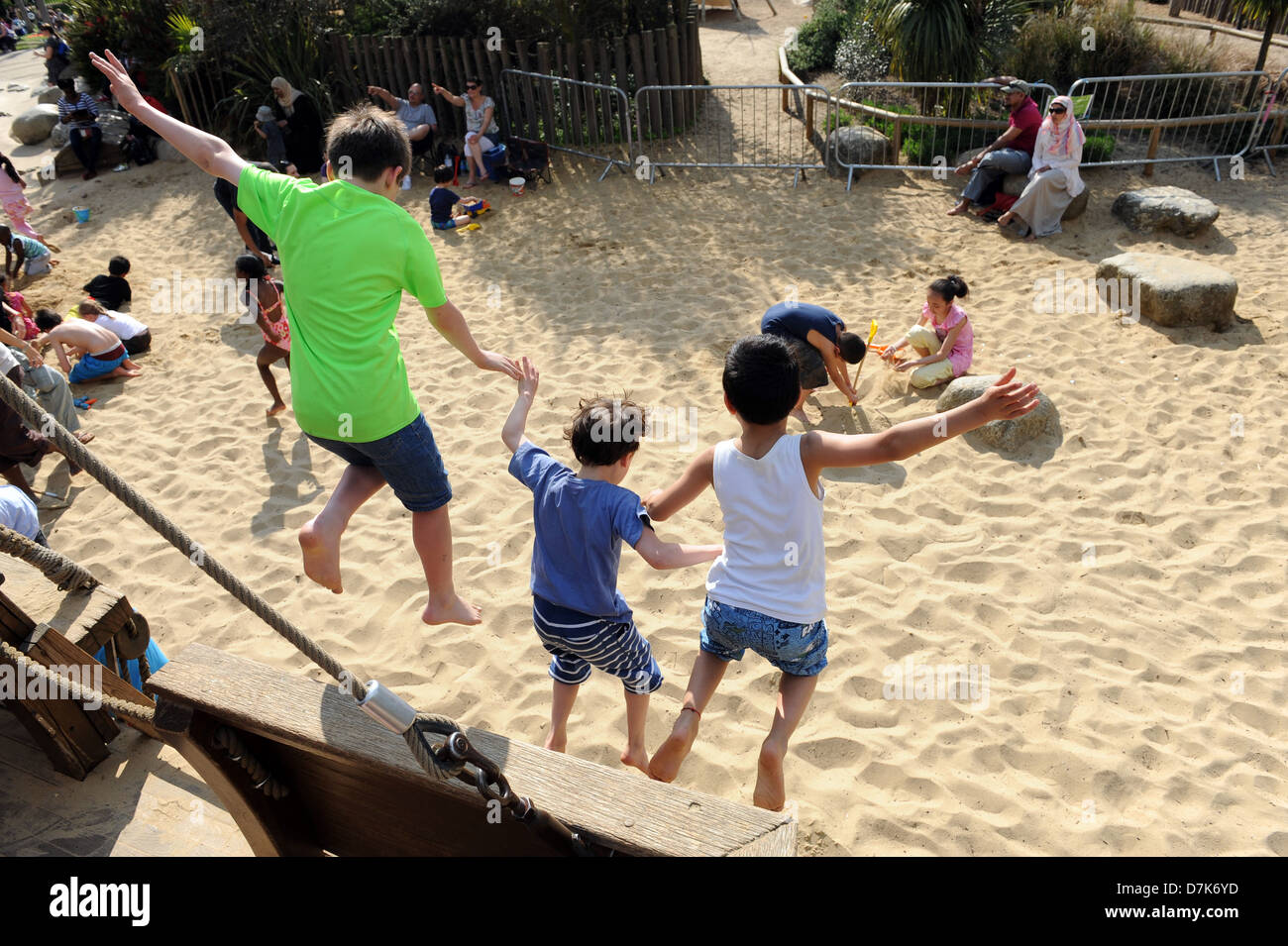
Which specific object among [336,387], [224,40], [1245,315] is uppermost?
[224,40]

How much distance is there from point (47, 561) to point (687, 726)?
2.57 metres

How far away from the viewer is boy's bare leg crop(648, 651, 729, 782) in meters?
3.00

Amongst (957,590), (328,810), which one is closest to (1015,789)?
(957,590)

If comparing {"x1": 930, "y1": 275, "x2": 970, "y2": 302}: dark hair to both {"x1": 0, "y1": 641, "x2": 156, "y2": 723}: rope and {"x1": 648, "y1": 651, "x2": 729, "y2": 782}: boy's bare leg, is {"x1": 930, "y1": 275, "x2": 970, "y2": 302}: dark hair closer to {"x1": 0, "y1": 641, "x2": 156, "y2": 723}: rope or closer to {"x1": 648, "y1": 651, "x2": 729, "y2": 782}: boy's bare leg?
{"x1": 648, "y1": 651, "x2": 729, "y2": 782}: boy's bare leg

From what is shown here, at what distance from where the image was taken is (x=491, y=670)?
4.23 m

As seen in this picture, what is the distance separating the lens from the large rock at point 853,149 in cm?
1045

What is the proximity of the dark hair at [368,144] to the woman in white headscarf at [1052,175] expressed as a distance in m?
7.86

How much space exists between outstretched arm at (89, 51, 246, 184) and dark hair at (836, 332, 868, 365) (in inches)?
166

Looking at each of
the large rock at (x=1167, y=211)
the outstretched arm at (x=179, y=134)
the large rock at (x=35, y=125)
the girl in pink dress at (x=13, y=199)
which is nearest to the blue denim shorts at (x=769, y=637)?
the outstretched arm at (x=179, y=134)

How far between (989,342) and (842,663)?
13.0 feet

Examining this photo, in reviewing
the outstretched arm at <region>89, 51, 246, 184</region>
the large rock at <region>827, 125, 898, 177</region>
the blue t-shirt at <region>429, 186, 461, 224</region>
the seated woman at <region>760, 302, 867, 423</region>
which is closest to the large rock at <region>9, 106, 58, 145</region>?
the blue t-shirt at <region>429, 186, 461, 224</region>
